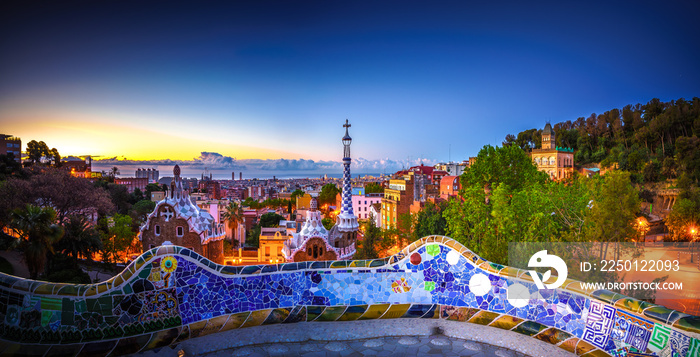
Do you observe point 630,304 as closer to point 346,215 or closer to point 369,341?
point 369,341

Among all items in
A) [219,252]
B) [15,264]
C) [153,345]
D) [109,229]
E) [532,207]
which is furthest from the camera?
[109,229]

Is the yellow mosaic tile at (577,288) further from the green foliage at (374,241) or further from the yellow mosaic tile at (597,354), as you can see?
the green foliage at (374,241)

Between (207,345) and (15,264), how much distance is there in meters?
16.0

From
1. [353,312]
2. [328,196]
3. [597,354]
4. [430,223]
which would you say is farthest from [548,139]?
[353,312]

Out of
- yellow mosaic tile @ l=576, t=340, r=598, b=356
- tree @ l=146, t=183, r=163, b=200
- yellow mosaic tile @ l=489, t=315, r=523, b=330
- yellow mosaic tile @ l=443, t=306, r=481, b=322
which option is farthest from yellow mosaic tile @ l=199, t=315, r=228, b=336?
tree @ l=146, t=183, r=163, b=200

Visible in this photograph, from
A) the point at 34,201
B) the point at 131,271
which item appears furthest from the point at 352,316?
the point at 34,201

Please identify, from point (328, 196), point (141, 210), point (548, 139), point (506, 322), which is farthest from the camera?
point (328, 196)

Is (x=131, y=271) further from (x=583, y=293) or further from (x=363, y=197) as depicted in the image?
(x=363, y=197)

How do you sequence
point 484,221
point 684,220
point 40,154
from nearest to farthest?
point 484,221 → point 684,220 → point 40,154

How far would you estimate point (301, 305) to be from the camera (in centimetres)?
639

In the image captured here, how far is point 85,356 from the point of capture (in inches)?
207

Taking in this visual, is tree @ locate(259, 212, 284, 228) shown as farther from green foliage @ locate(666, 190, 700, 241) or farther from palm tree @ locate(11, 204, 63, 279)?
green foliage @ locate(666, 190, 700, 241)

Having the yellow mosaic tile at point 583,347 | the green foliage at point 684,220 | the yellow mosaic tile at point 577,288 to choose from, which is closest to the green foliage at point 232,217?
the yellow mosaic tile at point 577,288

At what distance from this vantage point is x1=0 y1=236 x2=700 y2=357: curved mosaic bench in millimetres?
5090
